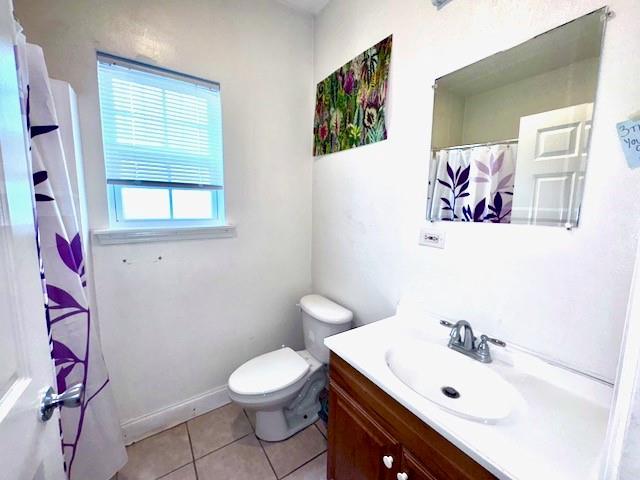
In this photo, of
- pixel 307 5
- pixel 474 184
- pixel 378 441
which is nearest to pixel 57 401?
pixel 378 441

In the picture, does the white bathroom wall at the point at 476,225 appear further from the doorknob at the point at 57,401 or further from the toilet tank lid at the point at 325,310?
the doorknob at the point at 57,401

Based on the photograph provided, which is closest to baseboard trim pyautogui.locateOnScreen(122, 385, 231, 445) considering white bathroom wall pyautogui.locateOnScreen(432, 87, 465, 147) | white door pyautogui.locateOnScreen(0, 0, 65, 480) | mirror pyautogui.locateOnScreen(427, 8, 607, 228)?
white door pyautogui.locateOnScreen(0, 0, 65, 480)

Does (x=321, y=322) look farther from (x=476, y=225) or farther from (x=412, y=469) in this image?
(x=476, y=225)

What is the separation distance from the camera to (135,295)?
4.73 feet

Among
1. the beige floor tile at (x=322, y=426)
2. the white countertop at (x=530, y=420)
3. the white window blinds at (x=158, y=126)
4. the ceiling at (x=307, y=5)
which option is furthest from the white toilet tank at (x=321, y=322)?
the ceiling at (x=307, y=5)

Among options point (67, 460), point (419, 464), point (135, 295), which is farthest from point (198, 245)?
point (419, 464)

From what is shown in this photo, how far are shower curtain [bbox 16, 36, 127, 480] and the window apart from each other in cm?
37

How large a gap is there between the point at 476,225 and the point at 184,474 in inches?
70.3

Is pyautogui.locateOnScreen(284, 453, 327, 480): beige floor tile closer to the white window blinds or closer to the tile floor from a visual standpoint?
the tile floor

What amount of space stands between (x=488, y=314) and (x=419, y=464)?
57 cm

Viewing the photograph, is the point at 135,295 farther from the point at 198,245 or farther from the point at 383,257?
→ the point at 383,257

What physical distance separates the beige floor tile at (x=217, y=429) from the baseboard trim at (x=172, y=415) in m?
0.04

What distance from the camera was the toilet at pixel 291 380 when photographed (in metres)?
1.36

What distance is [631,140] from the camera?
69cm
